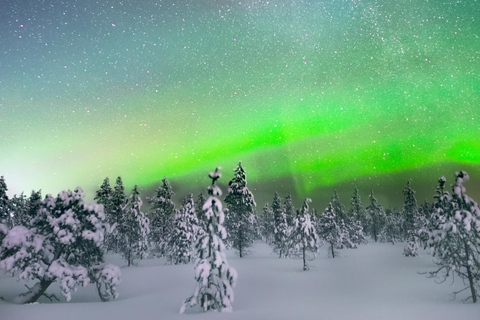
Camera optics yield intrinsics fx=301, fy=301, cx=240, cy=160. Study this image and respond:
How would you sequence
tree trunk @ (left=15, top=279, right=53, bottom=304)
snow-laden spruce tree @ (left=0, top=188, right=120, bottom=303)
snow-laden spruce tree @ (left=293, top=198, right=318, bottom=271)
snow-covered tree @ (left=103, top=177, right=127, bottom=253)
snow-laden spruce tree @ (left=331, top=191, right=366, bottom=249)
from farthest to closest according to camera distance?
snow-laden spruce tree @ (left=331, top=191, right=366, bottom=249), snow-covered tree @ (left=103, top=177, right=127, bottom=253), snow-laden spruce tree @ (left=293, top=198, right=318, bottom=271), tree trunk @ (left=15, top=279, right=53, bottom=304), snow-laden spruce tree @ (left=0, top=188, right=120, bottom=303)

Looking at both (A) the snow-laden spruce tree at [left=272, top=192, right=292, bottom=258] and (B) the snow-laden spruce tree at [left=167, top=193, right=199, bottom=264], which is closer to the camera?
(B) the snow-laden spruce tree at [left=167, top=193, right=199, bottom=264]

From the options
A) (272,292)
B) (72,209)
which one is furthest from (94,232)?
(272,292)

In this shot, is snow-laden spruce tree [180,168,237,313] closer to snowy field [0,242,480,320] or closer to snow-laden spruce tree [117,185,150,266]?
snowy field [0,242,480,320]

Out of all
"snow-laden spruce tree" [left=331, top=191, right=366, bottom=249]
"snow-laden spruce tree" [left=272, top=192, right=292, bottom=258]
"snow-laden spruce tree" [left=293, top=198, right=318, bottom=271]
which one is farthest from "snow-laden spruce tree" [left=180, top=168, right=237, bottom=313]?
"snow-laden spruce tree" [left=331, top=191, right=366, bottom=249]

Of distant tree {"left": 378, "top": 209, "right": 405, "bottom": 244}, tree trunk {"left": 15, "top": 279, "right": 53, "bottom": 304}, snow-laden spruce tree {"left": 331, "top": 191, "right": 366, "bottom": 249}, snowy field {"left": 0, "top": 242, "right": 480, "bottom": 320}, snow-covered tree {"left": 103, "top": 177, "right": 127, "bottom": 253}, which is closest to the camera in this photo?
snowy field {"left": 0, "top": 242, "right": 480, "bottom": 320}

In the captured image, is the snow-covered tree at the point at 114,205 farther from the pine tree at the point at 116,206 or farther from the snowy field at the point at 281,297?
the snowy field at the point at 281,297

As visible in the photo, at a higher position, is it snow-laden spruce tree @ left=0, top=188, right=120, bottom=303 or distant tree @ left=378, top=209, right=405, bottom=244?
snow-laden spruce tree @ left=0, top=188, right=120, bottom=303

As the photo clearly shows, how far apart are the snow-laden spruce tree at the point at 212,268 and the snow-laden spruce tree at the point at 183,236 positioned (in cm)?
2745

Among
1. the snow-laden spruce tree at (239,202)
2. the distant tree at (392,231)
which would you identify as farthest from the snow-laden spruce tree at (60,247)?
the distant tree at (392,231)

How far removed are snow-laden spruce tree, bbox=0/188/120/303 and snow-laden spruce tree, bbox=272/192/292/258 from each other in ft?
99.0

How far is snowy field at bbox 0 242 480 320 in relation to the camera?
15500 mm

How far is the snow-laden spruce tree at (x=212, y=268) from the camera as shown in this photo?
1511 cm

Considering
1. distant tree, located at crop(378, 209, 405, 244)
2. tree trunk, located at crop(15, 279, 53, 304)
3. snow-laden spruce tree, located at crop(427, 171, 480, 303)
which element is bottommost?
distant tree, located at crop(378, 209, 405, 244)

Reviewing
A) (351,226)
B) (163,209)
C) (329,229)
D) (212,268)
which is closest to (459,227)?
(212,268)
